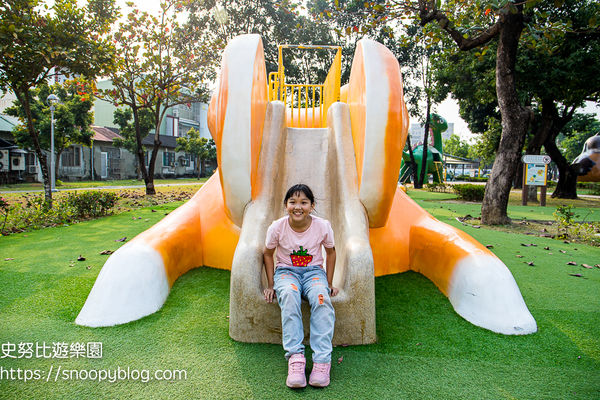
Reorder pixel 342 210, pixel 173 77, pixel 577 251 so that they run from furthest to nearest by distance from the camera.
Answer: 1. pixel 173 77
2. pixel 577 251
3. pixel 342 210

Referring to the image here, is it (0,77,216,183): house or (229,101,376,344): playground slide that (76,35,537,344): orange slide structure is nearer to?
(229,101,376,344): playground slide

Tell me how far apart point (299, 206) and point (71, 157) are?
3129 centimetres

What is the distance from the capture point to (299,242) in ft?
9.51

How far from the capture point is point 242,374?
2.43 meters

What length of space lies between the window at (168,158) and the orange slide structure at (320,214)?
34.7 meters

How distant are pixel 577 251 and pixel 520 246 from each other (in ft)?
2.77

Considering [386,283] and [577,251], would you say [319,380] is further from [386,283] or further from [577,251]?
[577,251]

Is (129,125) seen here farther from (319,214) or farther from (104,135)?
(319,214)

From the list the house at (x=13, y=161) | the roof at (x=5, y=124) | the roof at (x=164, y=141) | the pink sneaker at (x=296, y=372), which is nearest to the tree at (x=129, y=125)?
the roof at (x=164, y=141)

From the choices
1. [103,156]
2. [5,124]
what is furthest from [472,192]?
[103,156]

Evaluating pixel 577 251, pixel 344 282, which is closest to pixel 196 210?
pixel 344 282

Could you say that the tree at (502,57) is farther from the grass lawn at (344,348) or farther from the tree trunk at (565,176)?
the tree trunk at (565,176)

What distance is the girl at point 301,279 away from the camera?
95.3 inches

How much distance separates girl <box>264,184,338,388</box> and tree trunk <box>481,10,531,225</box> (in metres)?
7.48
